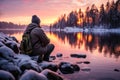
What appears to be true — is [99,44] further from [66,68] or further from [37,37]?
[37,37]

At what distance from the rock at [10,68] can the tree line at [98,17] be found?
282ft

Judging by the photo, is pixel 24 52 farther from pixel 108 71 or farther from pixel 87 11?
pixel 87 11

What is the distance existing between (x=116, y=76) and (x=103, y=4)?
9874cm

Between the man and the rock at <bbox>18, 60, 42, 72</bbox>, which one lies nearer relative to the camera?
the rock at <bbox>18, 60, 42, 72</bbox>

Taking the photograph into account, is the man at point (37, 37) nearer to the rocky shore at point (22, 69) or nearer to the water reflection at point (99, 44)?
the rocky shore at point (22, 69)

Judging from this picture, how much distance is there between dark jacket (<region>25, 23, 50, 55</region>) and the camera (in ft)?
33.3

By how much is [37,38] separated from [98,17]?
11244 centimetres

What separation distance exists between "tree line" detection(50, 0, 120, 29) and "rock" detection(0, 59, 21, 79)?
86.0 m

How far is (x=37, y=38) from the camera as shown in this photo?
33.5ft

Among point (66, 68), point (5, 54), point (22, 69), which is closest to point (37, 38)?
point (5, 54)

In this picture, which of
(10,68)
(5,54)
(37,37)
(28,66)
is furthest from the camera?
(37,37)

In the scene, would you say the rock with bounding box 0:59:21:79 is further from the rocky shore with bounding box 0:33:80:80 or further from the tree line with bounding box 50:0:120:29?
the tree line with bounding box 50:0:120:29

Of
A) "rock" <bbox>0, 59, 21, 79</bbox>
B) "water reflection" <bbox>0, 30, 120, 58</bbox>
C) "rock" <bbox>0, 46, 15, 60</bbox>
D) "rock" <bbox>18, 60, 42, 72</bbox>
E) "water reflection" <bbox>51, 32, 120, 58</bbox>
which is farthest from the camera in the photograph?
"water reflection" <bbox>0, 30, 120, 58</bbox>

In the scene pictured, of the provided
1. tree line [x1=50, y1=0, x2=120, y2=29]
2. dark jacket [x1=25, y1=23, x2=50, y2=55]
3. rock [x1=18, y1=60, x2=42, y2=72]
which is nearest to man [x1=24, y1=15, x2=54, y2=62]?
dark jacket [x1=25, y1=23, x2=50, y2=55]
